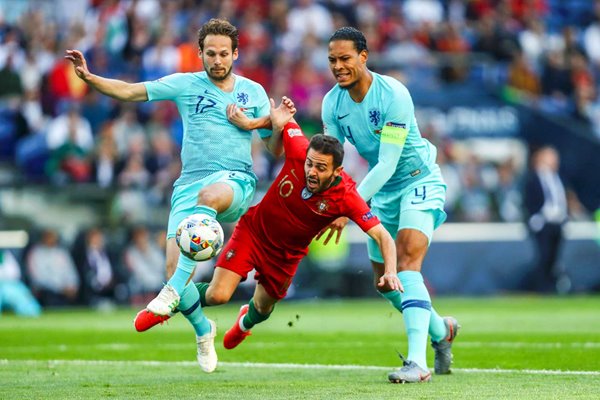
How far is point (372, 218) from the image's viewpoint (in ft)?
29.4

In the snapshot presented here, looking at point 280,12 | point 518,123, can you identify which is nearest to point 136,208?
point 280,12

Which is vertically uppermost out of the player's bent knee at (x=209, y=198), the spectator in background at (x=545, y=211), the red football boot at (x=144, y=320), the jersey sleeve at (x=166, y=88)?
the jersey sleeve at (x=166, y=88)

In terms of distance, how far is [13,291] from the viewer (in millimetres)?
19234

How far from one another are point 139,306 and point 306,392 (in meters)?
12.3

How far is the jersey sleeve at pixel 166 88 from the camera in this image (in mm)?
9727

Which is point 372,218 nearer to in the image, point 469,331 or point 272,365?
point 272,365

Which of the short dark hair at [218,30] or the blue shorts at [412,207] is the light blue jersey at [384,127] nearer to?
the blue shorts at [412,207]

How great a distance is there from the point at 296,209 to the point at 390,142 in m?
0.86

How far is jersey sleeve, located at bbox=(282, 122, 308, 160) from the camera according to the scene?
9.41 m

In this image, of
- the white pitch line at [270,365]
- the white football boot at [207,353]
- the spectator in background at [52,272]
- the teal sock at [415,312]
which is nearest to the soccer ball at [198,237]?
the white football boot at [207,353]

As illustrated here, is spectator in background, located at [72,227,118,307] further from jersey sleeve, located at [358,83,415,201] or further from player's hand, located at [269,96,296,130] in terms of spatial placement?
jersey sleeve, located at [358,83,415,201]

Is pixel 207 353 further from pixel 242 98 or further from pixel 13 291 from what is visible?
pixel 13 291

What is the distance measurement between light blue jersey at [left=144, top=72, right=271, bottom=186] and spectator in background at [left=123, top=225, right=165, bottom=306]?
1040 centimetres

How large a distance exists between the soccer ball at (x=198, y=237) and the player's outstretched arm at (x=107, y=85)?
3.66 feet
